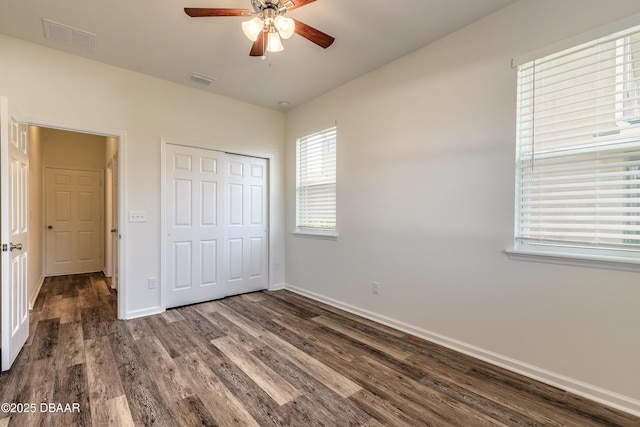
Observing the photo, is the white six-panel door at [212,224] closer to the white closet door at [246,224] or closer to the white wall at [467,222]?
the white closet door at [246,224]

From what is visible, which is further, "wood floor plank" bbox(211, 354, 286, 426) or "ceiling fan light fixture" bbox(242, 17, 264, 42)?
"ceiling fan light fixture" bbox(242, 17, 264, 42)

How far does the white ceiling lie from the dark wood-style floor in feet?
9.02

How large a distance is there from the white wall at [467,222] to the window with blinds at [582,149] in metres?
0.11

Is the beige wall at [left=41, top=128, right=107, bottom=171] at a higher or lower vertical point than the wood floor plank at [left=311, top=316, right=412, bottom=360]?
higher

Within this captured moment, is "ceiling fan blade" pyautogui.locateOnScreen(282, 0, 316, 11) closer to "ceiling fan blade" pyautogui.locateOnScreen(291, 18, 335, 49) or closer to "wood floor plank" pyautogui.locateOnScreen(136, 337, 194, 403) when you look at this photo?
"ceiling fan blade" pyautogui.locateOnScreen(291, 18, 335, 49)

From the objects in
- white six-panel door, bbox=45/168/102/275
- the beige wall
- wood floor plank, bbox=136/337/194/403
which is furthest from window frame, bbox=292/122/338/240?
white six-panel door, bbox=45/168/102/275

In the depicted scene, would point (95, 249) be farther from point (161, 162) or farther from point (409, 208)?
point (409, 208)

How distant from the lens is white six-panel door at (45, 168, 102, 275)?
5188 millimetres

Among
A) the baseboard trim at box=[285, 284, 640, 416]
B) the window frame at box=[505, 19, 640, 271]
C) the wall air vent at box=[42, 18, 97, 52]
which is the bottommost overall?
the baseboard trim at box=[285, 284, 640, 416]

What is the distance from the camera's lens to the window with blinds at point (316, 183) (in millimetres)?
3756

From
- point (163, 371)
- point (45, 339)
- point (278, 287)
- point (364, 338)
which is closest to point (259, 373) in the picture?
point (163, 371)

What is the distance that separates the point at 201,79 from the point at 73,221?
13.7ft

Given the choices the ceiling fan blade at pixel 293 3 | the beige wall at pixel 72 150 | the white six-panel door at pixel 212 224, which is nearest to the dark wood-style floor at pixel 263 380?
the white six-panel door at pixel 212 224

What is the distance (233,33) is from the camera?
252 centimetres
